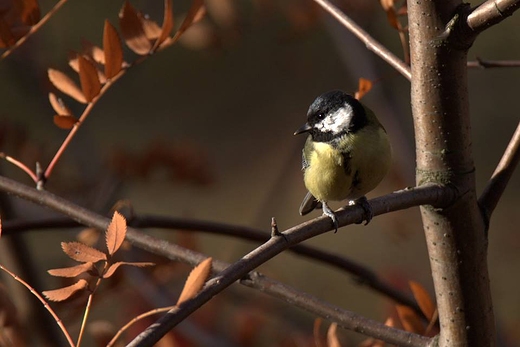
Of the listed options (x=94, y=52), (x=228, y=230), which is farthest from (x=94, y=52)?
(x=228, y=230)

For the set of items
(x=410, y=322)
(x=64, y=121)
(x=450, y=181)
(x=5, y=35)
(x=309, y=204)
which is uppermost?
(x=5, y=35)

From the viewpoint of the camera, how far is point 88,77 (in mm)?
1002

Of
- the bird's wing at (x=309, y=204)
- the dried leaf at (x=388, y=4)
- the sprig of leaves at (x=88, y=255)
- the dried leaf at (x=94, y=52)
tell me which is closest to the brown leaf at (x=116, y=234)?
the sprig of leaves at (x=88, y=255)

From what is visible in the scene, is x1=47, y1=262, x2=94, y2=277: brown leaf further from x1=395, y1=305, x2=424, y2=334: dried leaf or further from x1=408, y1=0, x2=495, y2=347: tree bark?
x1=395, y1=305, x2=424, y2=334: dried leaf

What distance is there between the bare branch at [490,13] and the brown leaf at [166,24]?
400mm

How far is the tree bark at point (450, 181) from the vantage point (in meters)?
0.88

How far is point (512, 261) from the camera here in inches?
188

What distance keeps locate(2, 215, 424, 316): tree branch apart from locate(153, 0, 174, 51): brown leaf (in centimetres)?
25

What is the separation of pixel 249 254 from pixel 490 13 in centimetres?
36

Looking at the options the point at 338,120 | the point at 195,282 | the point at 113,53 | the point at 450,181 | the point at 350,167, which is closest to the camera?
the point at 195,282

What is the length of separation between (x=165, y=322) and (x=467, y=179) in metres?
0.42

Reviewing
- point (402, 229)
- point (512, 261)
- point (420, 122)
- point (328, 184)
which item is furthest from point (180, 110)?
point (420, 122)

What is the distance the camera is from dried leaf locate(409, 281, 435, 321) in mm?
1033

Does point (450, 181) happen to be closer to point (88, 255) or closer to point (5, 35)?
point (88, 255)
